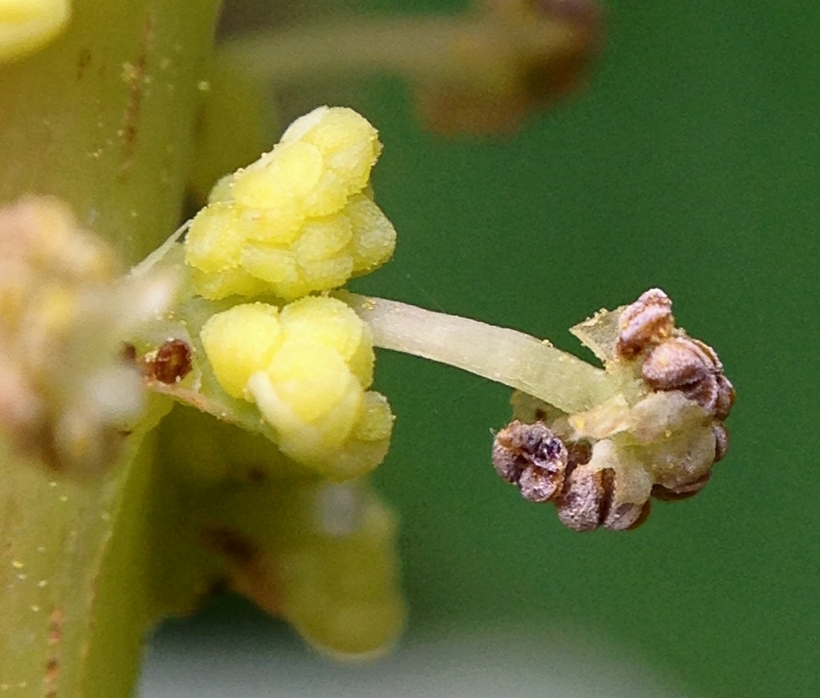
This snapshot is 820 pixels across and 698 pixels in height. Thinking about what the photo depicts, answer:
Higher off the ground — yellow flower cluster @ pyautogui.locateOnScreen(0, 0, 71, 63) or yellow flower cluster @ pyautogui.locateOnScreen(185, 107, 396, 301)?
yellow flower cluster @ pyautogui.locateOnScreen(0, 0, 71, 63)

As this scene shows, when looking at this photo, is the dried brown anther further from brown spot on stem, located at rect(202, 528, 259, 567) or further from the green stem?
brown spot on stem, located at rect(202, 528, 259, 567)

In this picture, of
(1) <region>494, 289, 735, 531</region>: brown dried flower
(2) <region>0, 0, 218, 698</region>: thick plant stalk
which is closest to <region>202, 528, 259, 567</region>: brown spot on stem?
(2) <region>0, 0, 218, 698</region>: thick plant stalk

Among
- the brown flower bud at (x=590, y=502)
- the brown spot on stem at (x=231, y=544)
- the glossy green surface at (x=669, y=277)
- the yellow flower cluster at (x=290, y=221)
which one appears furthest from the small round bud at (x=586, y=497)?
the glossy green surface at (x=669, y=277)

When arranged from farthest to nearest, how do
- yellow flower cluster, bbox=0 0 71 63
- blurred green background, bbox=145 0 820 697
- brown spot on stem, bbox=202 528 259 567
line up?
1. blurred green background, bbox=145 0 820 697
2. brown spot on stem, bbox=202 528 259 567
3. yellow flower cluster, bbox=0 0 71 63

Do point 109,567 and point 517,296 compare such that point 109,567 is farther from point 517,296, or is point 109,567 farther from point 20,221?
point 517,296

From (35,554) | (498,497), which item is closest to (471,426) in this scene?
(498,497)

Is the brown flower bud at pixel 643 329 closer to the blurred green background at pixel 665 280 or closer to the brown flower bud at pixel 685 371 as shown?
the brown flower bud at pixel 685 371
